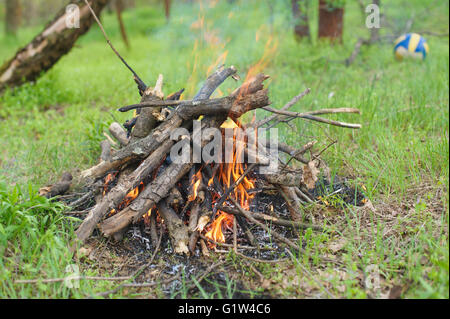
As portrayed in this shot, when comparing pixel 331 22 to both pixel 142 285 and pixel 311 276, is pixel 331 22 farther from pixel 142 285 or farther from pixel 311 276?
pixel 142 285

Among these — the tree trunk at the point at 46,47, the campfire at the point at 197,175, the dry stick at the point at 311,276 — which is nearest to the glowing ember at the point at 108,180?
the campfire at the point at 197,175

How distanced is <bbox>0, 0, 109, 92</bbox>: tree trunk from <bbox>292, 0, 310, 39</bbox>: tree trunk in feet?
11.5

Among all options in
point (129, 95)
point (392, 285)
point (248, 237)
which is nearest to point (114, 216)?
point (248, 237)

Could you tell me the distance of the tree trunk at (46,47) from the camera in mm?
6090

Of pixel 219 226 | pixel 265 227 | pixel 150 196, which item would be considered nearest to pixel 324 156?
pixel 265 227

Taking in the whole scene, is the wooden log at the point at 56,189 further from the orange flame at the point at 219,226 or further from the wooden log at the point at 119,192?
the orange flame at the point at 219,226

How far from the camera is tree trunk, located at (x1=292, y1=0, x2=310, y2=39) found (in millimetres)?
7246

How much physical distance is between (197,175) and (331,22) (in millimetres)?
6315

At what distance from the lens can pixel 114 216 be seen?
276 centimetres

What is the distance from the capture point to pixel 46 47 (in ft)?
20.1

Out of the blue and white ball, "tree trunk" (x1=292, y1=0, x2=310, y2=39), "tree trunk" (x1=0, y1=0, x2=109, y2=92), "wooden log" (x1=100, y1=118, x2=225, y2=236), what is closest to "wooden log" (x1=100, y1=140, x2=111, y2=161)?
"wooden log" (x1=100, y1=118, x2=225, y2=236)

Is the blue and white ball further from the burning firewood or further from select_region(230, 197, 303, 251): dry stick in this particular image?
select_region(230, 197, 303, 251): dry stick

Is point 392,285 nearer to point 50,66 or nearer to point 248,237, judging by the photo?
point 248,237

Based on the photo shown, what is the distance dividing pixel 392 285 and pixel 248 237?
39.4 inches
